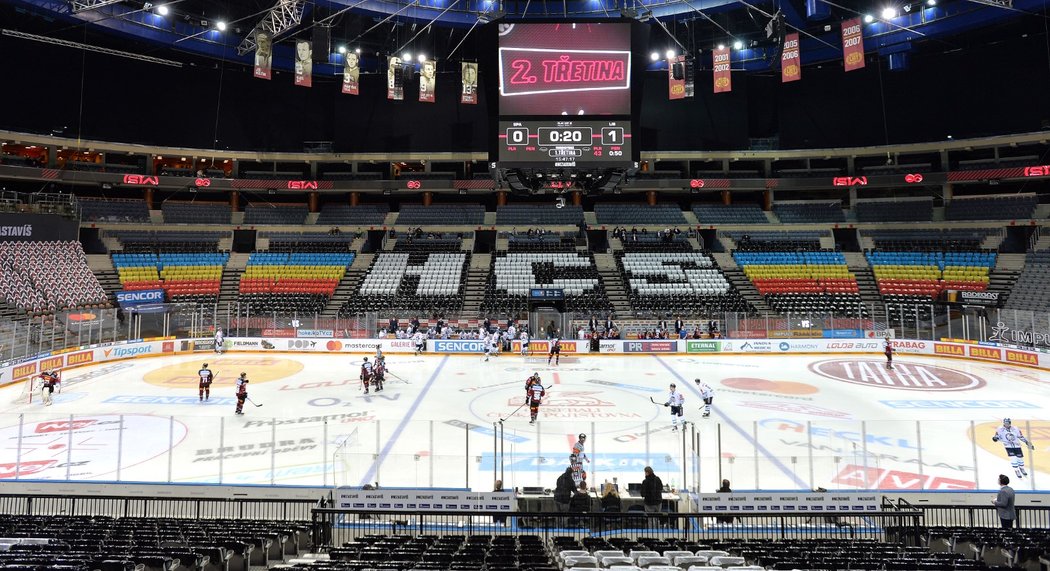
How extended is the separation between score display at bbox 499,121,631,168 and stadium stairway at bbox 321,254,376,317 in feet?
67.5

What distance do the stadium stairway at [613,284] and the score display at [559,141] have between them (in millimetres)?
15721

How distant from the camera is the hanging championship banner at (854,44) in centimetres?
2192

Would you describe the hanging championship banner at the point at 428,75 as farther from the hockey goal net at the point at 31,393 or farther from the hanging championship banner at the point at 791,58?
the hockey goal net at the point at 31,393

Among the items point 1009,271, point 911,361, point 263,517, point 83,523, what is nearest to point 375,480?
point 263,517

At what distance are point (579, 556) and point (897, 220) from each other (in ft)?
147

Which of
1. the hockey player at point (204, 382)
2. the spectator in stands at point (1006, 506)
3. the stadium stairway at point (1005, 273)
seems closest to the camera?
the spectator in stands at point (1006, 506)

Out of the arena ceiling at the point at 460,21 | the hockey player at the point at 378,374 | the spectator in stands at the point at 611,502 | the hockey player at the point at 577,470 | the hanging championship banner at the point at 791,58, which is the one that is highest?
the arena ceiling at the point at 460,21

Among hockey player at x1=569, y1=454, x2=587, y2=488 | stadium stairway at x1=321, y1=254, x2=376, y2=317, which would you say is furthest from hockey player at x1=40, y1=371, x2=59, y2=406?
hockey player at x1=569, y1=454, x2=587, y2=488

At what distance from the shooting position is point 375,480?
988 cm

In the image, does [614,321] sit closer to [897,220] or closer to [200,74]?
[897,220]

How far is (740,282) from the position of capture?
37.8 m

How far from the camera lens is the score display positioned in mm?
17422

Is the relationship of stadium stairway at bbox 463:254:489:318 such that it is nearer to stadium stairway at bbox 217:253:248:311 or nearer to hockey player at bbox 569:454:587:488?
stadium stairway at bbox 217:253:248:311

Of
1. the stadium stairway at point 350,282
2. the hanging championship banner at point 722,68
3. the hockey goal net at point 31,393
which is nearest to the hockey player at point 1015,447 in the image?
the hanging championship banner at point 722,68
